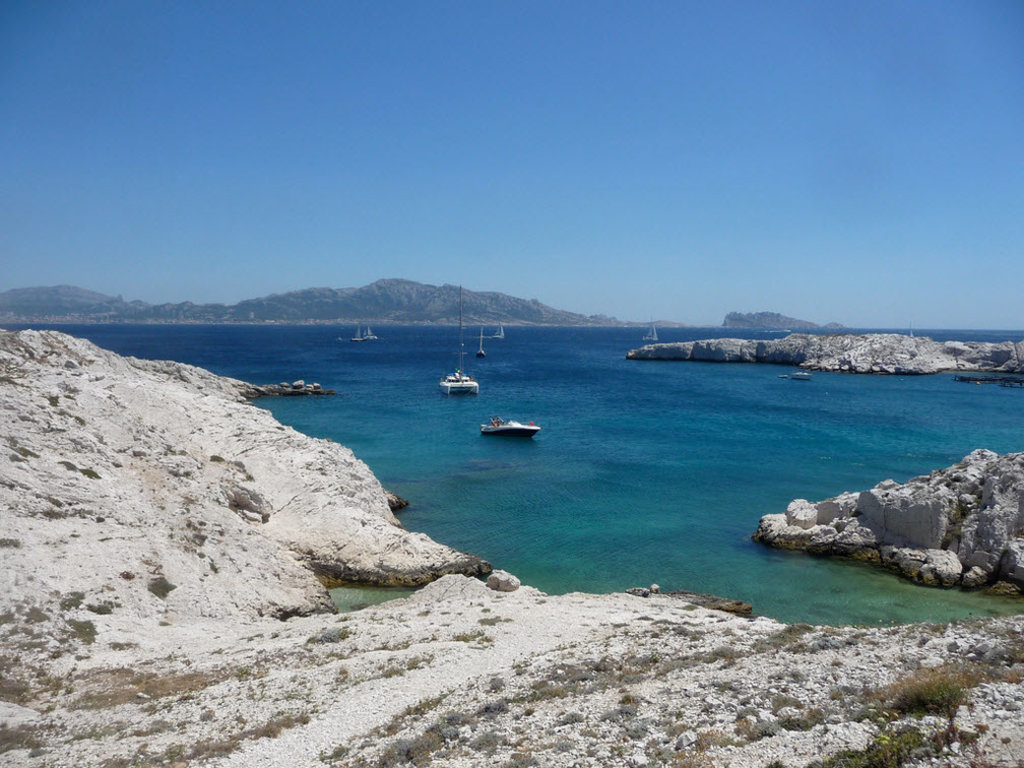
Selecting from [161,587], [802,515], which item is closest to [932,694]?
[161,587]

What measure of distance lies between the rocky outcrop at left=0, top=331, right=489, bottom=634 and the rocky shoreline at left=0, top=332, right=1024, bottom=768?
0.09 meters

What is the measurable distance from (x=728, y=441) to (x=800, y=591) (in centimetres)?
2902

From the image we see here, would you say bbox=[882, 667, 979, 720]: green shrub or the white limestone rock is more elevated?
bbox=[882, 667, 979, 720]: green shrub

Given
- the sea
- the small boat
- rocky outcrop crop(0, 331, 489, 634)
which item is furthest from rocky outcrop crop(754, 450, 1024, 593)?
the small boat

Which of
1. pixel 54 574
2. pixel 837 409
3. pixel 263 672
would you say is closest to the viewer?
pixel 263 672

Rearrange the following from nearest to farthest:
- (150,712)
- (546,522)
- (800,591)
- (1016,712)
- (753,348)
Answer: (1016,712) < (150,712) < (800,591) < (546,522) < (753,348)

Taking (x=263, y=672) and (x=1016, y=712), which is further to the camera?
(x=263, y=672)

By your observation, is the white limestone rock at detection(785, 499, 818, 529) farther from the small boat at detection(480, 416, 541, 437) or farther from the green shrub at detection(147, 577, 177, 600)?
the green shrub at detection(147, 577, 177, 600)

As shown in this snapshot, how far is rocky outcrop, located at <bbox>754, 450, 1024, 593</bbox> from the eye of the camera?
26.0 m

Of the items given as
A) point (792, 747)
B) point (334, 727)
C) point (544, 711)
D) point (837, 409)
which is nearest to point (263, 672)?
point (334, 727)

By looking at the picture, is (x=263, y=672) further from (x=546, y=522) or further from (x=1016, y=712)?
(x=546, y=522)

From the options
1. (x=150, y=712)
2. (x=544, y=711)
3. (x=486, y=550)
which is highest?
(x=544, y=711)

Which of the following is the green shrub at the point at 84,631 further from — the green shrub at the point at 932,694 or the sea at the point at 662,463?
the green shrub at the point at 932,694

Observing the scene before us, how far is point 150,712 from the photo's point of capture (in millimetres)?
13477
